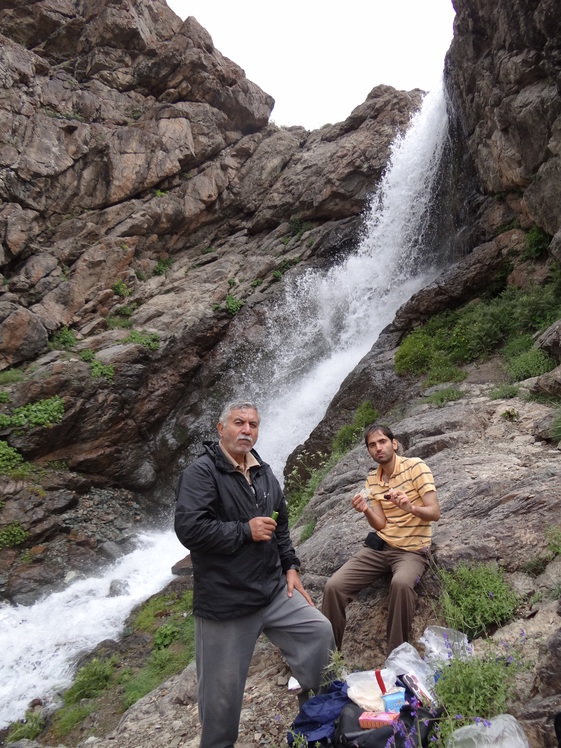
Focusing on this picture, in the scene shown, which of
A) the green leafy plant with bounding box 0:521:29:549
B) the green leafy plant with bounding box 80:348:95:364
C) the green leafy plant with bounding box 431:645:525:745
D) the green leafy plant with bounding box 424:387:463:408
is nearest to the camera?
the green leafy plant with bounding box 431:645:525:745

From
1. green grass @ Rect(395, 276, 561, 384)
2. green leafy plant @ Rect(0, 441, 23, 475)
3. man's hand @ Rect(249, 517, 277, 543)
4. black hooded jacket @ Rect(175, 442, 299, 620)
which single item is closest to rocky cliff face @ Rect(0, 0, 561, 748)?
green leafy plant @ Rect(0, 441, 23, 475)

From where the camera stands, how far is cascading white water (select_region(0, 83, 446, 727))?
10055 mm

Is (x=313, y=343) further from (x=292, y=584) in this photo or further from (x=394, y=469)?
(x=292, y=584)

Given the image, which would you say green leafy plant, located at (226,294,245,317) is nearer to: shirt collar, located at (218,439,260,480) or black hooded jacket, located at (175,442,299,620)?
shirt collar, located at (218,439,260,480)

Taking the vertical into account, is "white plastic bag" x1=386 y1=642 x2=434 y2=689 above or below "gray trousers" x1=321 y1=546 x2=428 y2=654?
above

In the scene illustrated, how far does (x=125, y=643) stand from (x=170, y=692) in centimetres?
375

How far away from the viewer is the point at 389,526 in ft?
13.2

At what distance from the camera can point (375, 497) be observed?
161 inches

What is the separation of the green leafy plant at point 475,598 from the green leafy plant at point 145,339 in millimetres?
13951

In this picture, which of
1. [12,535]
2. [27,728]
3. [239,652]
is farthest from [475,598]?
[12,535]

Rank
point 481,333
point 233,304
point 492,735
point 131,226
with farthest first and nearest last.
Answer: point 131,226, point 233,304, point 481,333, point 492,735

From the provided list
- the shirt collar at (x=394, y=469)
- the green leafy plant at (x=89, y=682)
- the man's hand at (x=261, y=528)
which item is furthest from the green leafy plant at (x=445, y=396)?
the green leafy plant at (x=89, y=682)

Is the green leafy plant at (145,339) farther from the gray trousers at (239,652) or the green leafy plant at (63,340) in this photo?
the gray trousers at (239,652)

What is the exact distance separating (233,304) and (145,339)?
3.45m
